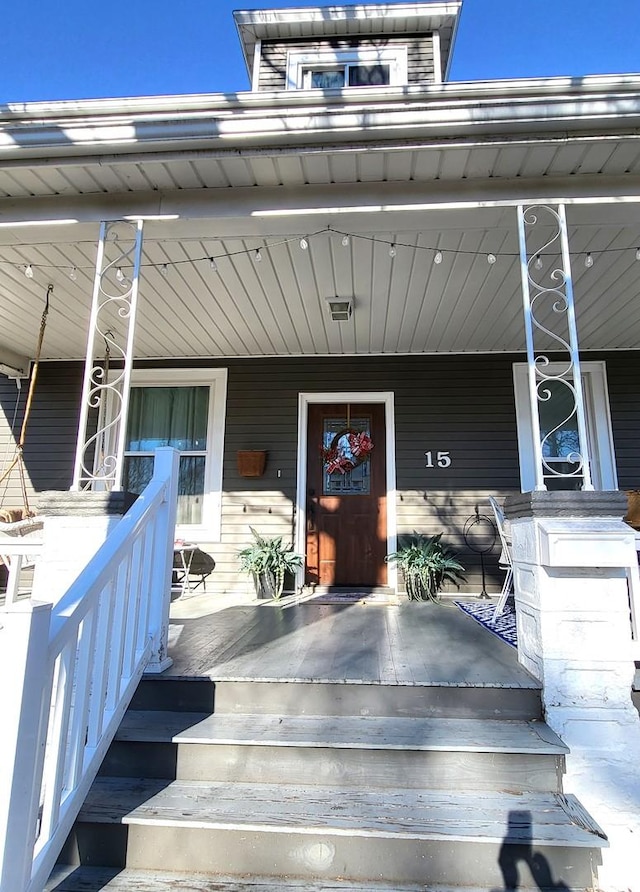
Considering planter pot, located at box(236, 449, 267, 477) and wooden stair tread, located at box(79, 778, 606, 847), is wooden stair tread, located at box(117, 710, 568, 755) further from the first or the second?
planter pot, located at box(236, 449, 267, 477)

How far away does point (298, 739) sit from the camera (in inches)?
67.0

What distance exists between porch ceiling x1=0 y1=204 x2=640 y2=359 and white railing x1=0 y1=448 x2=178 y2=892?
1.56 metres

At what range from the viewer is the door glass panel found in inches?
182

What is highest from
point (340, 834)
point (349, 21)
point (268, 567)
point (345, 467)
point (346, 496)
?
point (349, 21)

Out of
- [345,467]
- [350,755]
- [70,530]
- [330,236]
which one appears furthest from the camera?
[345,467]

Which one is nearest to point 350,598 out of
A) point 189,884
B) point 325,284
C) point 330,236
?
point 325,284

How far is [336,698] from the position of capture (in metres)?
1.90

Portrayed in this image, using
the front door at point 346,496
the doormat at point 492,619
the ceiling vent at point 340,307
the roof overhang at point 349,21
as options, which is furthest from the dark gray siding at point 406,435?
the roof overhang at point 349,21

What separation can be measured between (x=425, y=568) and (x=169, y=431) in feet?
9.36

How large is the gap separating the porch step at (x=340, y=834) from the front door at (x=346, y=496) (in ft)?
9.55

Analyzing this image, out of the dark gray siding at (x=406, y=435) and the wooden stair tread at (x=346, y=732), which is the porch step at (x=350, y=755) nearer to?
the wooden stair tread at (x=346, y=732)

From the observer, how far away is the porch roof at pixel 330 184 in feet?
7.22

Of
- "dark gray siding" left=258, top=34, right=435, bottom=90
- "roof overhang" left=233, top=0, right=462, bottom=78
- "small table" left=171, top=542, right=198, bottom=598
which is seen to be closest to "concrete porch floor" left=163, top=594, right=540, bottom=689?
"small table" left=171, top=542, right=198, bottom=598

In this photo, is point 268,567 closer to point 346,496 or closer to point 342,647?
point 346,496
